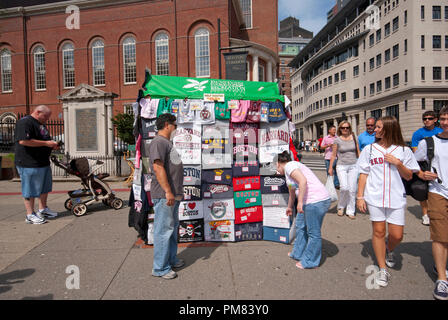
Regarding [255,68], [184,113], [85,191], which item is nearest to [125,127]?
[85,191]

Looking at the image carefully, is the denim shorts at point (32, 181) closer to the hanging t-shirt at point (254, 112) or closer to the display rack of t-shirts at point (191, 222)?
the display rack of t-shirts at point (191, 222)

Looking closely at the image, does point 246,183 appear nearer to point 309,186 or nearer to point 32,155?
point 309,186

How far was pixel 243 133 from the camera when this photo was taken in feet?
14.8

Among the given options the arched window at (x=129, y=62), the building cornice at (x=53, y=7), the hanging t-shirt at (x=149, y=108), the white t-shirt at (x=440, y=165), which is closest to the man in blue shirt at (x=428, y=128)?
the white t-shirt at (x=440, y=165)

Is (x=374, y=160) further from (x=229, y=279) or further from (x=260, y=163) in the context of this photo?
(x=229, y=279)

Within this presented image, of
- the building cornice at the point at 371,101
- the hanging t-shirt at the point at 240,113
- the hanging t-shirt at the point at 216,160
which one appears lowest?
the hanging t-shirt at the point at 216,160

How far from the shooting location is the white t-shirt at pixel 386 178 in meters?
2.95

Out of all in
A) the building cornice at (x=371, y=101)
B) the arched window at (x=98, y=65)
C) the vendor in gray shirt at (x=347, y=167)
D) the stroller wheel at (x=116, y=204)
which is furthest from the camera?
the building cornice at (x=371, y=101)

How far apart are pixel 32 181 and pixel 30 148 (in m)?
0.69

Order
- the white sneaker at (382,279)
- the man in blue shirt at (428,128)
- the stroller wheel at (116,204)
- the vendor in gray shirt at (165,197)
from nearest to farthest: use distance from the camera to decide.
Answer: the white sneaker at (382,279) < the vendor in gray shirt at (165,197) < the man in blue shirt at (428,128) < the stroller wheel at (116,204)

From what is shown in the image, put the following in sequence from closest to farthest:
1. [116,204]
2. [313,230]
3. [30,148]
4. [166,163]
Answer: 1. [166,163]
2. [313,230]
3. [30,148]
4. [116,204]

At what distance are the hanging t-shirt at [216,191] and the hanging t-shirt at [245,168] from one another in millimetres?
281

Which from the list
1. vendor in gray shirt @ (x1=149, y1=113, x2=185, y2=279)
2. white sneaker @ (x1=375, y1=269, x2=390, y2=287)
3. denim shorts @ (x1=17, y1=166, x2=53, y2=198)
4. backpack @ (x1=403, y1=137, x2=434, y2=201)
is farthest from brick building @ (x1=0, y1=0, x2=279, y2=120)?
white sneaker @ (x1=375, y1=269, x2=390, y2=287)

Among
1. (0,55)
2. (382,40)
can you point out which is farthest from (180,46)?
(382,40)
